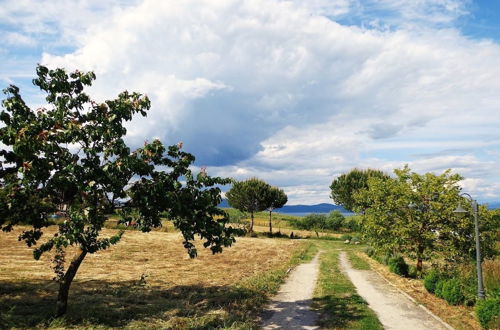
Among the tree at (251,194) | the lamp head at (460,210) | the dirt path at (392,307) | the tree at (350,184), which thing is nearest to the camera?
the dirt path at (392,307)

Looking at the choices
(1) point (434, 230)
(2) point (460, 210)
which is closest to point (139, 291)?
(2) point (460, 210)

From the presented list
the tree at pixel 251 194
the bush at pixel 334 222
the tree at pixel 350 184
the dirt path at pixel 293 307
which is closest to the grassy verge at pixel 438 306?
the dirt path at pixel 293 307

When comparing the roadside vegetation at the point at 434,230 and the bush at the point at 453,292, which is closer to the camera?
the bush at the point at 453,292

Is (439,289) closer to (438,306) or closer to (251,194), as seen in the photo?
(438,306)

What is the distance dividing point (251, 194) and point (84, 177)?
53715mm

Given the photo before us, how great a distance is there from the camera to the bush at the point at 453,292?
16250 mm

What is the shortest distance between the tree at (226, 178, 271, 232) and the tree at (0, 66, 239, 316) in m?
50.5

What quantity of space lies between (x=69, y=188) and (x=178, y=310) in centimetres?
642

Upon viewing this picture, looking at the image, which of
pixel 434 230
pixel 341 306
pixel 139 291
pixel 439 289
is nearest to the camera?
pixel 341 306

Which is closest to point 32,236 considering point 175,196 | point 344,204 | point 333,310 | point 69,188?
point 69,188

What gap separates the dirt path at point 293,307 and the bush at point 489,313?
5.92 metres

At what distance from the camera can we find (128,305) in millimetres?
14484

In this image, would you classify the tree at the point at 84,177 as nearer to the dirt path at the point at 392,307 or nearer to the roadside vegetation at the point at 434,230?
the dirt path at the point at 392,307

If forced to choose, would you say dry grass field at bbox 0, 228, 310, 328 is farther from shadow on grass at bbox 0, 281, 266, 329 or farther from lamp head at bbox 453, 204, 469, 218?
lamp head at bbox 453, 204, 469, 218
